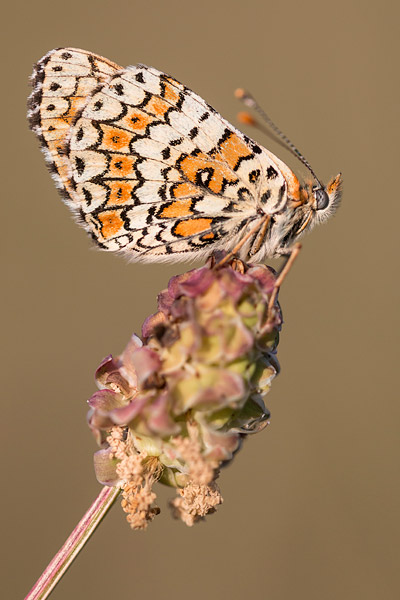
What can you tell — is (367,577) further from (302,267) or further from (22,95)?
(22,95)

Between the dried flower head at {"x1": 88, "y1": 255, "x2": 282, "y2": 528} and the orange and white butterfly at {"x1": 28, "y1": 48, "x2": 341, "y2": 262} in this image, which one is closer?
Answer: the dried flower head at {"x1": 88, "y1": 255, "x2": 282, "y2": 528}

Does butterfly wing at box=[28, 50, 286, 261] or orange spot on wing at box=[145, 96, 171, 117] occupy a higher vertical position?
orange spot on wing at box=[145, 96, 171, 117]

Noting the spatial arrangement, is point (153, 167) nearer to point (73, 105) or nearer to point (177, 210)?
point (177, 210)

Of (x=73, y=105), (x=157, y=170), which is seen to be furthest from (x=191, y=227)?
(x=73, y=105)

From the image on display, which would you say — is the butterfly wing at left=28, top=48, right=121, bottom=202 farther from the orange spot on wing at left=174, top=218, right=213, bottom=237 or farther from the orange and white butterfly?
the orange spot on wing at left=174, top=218, right=213, bottom=237

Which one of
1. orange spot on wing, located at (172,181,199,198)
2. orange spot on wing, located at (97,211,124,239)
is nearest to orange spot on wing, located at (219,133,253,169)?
orange spot on wing, located at (172,181,199,198)
